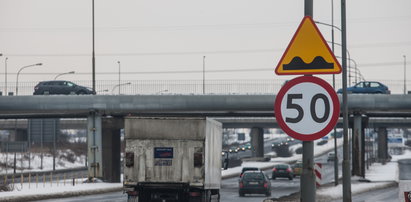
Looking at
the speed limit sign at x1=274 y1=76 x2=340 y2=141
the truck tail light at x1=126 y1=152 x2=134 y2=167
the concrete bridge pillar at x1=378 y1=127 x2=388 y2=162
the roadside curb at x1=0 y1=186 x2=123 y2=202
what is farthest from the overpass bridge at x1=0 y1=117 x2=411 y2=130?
the speed limit sign at x1=274 y1=76 x2=340 y2=141

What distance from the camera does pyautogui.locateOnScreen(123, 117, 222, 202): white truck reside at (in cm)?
2516

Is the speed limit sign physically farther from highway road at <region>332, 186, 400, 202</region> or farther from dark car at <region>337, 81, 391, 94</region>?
dark car at <region>337, 81, 391, 94</region>

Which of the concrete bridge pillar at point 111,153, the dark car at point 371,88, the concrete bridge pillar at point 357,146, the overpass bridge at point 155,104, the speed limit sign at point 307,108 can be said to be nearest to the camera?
the speed limit sign at point 307,108

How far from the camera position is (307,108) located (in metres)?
7.96

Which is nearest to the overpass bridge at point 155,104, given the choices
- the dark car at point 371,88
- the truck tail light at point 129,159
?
the dark car at point 371,88

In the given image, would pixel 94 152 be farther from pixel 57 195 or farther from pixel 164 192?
pixel 164 192

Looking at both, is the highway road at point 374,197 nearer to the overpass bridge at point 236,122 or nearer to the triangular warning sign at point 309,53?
the triangular warning sign at point 309,53

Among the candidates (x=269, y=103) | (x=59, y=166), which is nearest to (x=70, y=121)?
(x=59, y=166)

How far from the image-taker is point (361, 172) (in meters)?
68.6

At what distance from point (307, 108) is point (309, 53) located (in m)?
0.66

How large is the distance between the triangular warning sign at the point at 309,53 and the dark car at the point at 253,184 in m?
39.4

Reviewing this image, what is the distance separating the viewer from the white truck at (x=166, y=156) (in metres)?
25.2

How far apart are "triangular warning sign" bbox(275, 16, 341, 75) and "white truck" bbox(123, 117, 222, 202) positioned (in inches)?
658

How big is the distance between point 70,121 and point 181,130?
3732 inches
